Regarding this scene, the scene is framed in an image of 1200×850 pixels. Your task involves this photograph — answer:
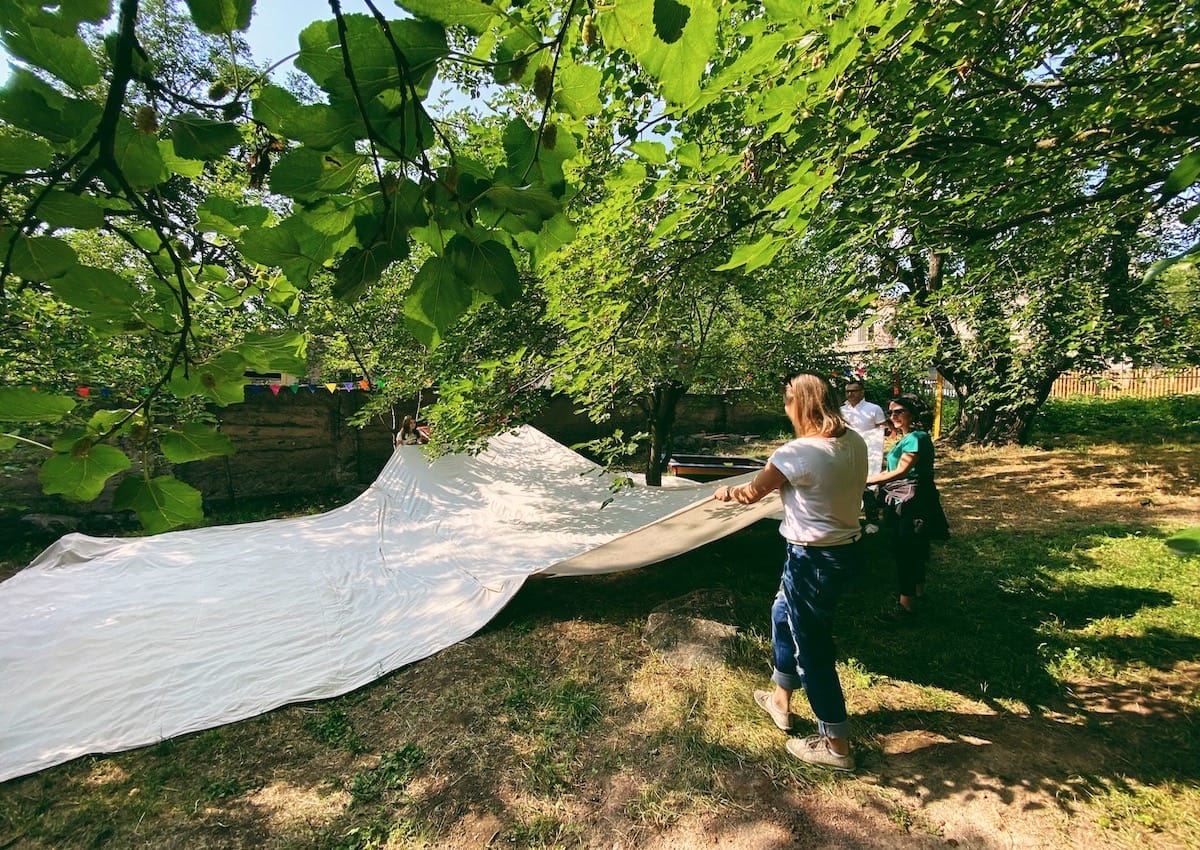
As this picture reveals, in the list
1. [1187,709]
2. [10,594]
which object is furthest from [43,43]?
[10,594]

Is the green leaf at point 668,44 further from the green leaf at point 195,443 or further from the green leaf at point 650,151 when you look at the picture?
the green leaf at point 195,443

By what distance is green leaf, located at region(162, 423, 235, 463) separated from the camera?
0.61 m

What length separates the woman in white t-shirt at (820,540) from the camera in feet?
5.69

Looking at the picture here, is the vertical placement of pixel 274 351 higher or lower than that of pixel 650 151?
lower

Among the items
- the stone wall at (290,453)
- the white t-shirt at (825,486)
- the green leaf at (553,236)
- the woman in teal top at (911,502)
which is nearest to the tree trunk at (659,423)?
the woman in teal top at (911,502)

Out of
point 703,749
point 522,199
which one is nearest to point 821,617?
point 703,749

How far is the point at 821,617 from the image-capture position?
5.74 feet

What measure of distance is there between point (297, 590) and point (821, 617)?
3.47m

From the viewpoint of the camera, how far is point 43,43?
45 centimetres

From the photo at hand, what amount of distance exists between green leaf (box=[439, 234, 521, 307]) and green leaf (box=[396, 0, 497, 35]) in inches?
7.0

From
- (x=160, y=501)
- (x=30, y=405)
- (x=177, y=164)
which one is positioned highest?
(x=177, y=164)

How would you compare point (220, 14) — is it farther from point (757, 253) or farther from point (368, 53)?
point (757, 253)

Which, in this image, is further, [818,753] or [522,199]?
[818,753]

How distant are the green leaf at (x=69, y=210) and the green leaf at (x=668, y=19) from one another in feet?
1.91
